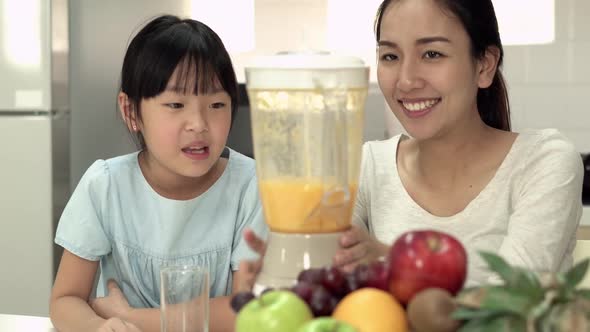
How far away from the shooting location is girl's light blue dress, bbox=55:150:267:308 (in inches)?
59.6

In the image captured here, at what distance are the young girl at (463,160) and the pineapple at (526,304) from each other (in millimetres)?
550

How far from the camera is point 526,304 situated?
2.15 ft

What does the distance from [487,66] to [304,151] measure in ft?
1.97

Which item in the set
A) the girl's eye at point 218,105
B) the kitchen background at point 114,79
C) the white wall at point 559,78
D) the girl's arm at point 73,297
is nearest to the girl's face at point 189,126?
the girl's eye at point 218,105

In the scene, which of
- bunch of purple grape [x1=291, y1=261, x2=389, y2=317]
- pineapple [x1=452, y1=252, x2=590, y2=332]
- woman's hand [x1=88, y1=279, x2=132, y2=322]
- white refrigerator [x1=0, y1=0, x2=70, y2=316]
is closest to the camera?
pineapple [x1=452, y1=252, x2=590, y2=332]

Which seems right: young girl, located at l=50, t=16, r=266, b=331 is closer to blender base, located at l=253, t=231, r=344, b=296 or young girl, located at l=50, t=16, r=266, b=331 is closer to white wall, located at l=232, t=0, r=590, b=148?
blender base, located at l=253, t=231, r=344, b=296

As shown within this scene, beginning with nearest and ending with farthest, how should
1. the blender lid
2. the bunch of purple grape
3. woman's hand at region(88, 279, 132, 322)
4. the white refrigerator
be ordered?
1. the bunch of purple grape
2. the blender lid
3. woman's hand at region(88, 279, 132, 322)
4. the white refrigerator

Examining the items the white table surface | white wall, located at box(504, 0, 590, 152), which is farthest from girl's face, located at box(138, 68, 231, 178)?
white wall, located at box(504, 0, 590, 152)

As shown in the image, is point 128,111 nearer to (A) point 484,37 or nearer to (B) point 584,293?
(A) point 484,37

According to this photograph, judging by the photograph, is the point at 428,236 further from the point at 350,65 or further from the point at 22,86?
the point at 22,86

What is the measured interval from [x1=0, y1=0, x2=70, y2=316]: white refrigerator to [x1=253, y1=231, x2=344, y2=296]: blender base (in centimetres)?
153

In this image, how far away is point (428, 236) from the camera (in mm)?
751

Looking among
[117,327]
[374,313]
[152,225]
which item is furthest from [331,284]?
[152,225]

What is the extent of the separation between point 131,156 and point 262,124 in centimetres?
68
